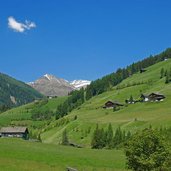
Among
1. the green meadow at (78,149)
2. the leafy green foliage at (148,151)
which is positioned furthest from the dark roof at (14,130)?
the leafy green foliage at (148,151)

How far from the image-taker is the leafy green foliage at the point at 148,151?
188 ft

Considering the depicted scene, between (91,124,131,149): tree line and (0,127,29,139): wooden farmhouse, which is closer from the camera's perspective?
(91,124,131,149): tree line

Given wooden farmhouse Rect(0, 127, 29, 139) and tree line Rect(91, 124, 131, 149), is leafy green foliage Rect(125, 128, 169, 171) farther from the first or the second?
wooden farmhouse Rect(0, 127, 29, 139)

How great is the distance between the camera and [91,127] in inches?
6550

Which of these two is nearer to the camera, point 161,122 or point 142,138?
point 142,138

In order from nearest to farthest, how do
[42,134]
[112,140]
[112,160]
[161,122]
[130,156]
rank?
[130,156] < [112,160] < [112,140] < [161,122] < [42,134]

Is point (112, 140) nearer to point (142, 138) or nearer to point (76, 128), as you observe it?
point (76, 128)

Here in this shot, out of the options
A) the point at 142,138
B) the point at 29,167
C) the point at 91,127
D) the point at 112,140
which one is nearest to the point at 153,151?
the point at 142,138

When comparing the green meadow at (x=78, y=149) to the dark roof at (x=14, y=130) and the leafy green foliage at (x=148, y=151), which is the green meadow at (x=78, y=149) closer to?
the leafy green foliage at (x=148, y=151)

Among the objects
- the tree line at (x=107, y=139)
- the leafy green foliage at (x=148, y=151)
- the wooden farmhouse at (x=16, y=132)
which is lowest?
the leafy green foliage at (x=148, y=151)

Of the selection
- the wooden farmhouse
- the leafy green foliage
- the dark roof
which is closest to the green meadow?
the wooden farmhouse

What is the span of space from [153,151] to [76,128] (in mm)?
116540

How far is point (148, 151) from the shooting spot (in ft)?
190

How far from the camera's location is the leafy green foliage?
5734 cm
